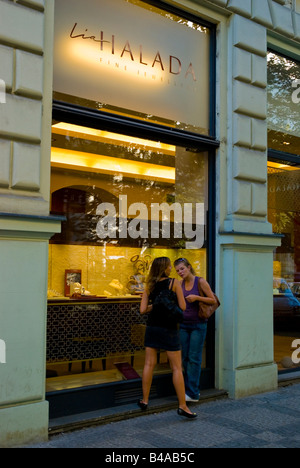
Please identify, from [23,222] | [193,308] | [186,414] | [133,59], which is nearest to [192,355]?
[193,308]

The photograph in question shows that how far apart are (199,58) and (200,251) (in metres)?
2.75

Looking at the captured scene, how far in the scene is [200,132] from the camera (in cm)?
795

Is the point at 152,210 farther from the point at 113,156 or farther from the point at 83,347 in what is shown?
the point at 83,347

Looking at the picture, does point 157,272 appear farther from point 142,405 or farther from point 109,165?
point 109,165

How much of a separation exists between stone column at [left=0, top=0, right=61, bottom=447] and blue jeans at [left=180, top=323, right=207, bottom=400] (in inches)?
80.3

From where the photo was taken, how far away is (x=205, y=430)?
5988 mm

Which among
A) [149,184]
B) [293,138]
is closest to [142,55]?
[149,184]

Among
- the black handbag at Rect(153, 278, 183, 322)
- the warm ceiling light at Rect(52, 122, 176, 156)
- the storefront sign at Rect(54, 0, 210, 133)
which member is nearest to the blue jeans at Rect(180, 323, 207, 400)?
the black handbag at Rect(153, 278, 183, 322)

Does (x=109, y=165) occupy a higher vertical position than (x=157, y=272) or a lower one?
higher

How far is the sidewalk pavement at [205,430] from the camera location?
18.0 ft

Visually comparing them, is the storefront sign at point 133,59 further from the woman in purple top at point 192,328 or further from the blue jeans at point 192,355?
the blue jeans at point 192,355

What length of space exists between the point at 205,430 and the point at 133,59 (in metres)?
4.56

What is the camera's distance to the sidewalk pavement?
18.0 feet
